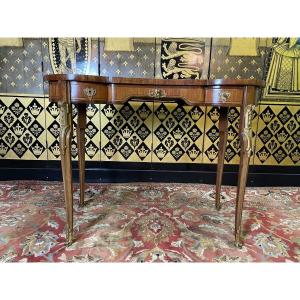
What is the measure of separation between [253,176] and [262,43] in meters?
1.10

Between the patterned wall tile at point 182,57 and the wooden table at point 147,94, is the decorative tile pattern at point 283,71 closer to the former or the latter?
the patterned wall tile at point 182,57

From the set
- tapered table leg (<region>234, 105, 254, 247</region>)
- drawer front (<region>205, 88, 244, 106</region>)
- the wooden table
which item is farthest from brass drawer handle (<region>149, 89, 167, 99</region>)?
tapered table leg (<region>234, 105, 254, 247</region>)

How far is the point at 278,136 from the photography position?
227 centimetres

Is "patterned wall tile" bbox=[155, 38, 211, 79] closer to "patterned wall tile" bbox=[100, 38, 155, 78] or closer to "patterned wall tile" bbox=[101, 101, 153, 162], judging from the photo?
"patterned wall tile" bbox=[100, 38, 155, 78]

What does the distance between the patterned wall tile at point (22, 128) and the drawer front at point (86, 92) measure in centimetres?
111

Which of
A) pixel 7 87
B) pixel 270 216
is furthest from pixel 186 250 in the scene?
pixel 7 87

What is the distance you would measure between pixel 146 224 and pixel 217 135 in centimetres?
110

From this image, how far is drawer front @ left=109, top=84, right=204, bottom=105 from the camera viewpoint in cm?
131

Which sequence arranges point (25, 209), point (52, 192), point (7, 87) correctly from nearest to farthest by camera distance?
point (25, 209) → point (52, 192) → point (7, 87)

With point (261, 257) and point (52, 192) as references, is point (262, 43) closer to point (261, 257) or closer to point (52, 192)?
point (261, 257)

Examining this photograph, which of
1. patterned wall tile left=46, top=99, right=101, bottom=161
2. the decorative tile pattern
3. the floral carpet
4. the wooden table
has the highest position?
the decorative tile pattern

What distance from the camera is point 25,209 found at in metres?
1.69

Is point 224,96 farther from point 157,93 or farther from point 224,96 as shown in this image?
point 157,93

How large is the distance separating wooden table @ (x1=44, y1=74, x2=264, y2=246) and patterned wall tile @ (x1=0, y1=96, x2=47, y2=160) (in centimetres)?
104
